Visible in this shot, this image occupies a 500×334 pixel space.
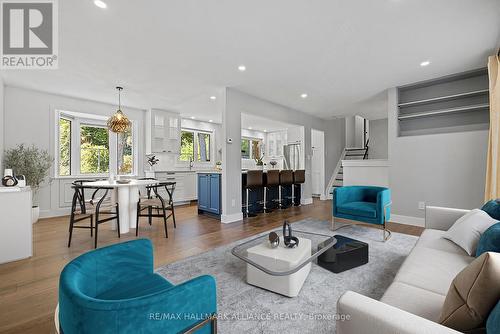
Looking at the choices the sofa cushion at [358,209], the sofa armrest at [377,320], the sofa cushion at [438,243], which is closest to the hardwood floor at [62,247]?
the sofa cushion at [358,209]

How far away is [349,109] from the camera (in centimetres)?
602

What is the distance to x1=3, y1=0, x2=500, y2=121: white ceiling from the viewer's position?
86.2 inches

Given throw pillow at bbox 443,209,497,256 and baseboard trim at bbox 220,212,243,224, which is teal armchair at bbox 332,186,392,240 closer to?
throw pillow at bbox 443,209,497,256

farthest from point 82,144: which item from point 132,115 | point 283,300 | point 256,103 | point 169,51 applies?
point 283,300

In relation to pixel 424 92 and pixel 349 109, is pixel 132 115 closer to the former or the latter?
pixel 349 109

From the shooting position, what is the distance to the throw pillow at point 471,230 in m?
1.63

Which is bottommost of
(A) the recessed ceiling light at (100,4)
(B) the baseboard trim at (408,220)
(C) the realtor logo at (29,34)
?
(B) the baseboard trim at (408,220)

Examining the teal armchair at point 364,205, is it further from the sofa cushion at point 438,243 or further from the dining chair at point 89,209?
the dining chair at point 89,209

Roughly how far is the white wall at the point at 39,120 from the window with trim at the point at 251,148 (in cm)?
558

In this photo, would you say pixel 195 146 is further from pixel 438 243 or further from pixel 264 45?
pixel 438 243

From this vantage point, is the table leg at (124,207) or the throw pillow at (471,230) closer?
the throw pillow at (471,230)

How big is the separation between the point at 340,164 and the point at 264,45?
19.3ft

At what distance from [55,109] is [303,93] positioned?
5325mm

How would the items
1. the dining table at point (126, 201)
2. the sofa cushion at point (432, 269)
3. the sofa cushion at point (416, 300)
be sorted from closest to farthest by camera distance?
the sofa cushion at point (416, 300), the sofa cushion at point (432, 269), the dining table at point (126, 201)
